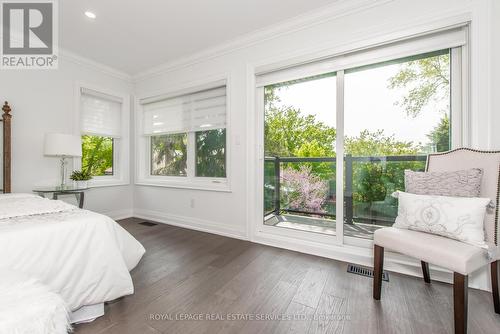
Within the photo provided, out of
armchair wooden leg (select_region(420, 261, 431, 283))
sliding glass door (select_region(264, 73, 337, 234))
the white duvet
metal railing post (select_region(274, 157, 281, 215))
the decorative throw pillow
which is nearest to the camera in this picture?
the white duvet

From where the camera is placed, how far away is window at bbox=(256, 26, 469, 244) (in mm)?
2029

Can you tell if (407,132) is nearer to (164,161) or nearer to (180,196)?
(180,196)

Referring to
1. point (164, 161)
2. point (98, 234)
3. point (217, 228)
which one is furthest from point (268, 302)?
point (164, 161)

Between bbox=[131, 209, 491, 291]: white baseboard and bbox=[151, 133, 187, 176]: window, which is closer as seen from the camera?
bbox=[131, 209, 491, 291]: white baseboard

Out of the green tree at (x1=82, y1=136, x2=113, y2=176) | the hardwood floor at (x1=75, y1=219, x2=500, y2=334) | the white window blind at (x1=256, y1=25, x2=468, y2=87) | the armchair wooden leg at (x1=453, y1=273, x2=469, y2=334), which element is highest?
the white window blind at (x1=256, y1=25, x2=468, y2=87)

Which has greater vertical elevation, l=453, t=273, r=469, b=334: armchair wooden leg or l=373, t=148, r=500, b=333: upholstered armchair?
l=373, t=148, r=500, b=333: upholstered armchair

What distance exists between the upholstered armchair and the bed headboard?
377 cm

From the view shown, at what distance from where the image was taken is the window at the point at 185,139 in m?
3.31

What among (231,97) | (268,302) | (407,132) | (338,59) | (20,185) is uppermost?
(338,59)

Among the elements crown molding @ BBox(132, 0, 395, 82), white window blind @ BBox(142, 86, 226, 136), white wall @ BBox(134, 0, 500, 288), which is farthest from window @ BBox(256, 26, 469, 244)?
white window blind @ BBox(142, 86, 226, 136)

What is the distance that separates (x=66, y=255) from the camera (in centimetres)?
131

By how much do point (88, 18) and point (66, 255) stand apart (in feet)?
8.12

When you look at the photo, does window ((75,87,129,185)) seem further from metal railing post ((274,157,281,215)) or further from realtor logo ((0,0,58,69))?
metal railing post ((274,157,281,215))

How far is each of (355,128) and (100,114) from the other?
3779mm
